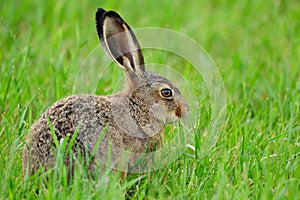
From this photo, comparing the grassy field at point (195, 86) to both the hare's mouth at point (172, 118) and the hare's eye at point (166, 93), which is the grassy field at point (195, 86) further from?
the hare's eye at point (166, 93)

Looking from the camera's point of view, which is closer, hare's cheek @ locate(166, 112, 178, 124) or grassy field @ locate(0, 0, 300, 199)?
grassy field @ locate(0, 0, 300, 199)

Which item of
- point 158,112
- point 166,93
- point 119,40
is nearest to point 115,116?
point 158,112

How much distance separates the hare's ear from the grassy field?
77 centimetres

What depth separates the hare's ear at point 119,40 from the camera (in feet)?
15.5

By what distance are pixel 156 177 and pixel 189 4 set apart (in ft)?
15.0

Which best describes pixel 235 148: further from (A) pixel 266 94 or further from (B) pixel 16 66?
(B) pixel 16 66

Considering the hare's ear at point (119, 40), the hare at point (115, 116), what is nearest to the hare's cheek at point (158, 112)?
the hare at point (115, 116)

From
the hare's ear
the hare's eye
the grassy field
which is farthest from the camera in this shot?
the hare's eye

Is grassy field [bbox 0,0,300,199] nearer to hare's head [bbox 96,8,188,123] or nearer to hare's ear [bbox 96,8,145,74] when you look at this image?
hare's head [bbox 96,8,188,123]

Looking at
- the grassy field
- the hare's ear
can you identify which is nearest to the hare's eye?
the hare's ear

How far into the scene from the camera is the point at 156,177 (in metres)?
4.42

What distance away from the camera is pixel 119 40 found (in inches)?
189

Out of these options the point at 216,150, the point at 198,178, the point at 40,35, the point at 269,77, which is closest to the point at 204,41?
the point at 269,77

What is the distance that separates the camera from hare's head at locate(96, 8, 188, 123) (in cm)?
475
